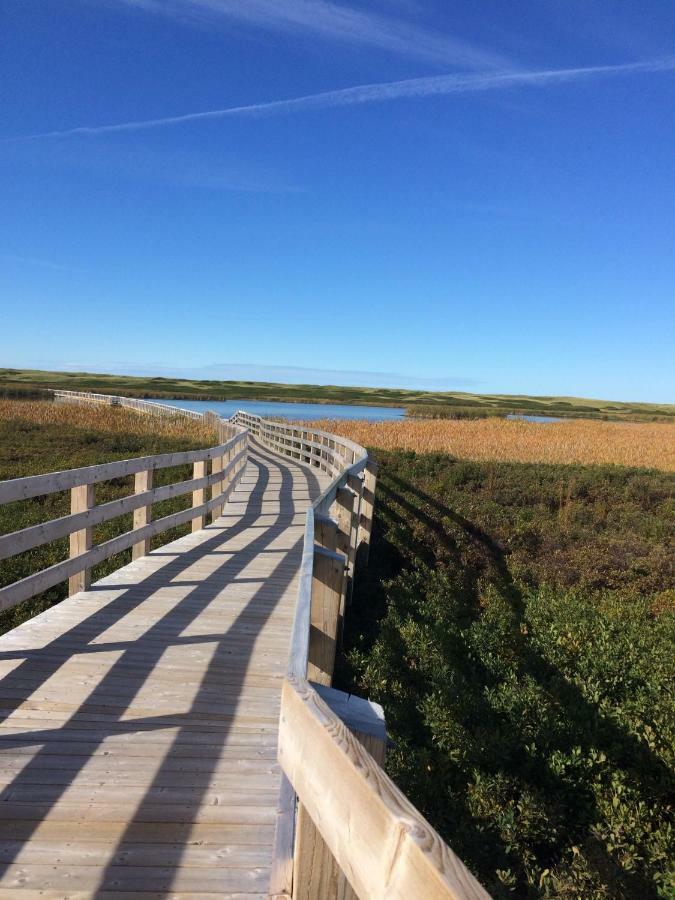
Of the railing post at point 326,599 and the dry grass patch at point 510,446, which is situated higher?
the railing post at point 326,599

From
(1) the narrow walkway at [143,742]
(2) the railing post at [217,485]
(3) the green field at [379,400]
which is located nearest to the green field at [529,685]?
(1) the narrow walkway at [143,742]

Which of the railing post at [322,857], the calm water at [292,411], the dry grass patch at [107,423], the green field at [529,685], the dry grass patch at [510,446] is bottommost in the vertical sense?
the calm water at [292,411]

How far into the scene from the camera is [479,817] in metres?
4.01

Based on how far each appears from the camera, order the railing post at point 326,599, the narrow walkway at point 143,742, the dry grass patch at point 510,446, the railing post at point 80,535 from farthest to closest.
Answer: the dry grass patch at point 510,446 < the railing post at point 80,535 < the railing post at point 326,599 < the narrow walkway at point 143,742

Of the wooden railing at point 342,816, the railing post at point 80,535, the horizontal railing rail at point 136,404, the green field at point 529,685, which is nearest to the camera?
the wooden railing at point 342,816

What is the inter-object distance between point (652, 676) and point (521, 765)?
5.83 ft

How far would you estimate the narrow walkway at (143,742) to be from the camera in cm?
274

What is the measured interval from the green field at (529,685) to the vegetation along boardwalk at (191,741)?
3.97ft

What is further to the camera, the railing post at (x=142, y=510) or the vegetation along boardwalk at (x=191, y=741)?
the railing post at (x=142, y=510)

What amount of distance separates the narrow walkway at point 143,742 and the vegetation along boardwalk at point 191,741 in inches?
0.4

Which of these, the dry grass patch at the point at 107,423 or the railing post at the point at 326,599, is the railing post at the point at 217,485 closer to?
the railing post at the point at 326,599

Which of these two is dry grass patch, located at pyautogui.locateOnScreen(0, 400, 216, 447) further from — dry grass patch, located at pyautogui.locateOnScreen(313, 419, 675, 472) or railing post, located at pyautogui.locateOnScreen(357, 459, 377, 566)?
railing post, located at pyautogui.locateOnScreen(357, 459, 377, 566)

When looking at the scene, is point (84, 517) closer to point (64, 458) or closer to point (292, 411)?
point (64, 458)

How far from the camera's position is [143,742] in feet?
12.2
